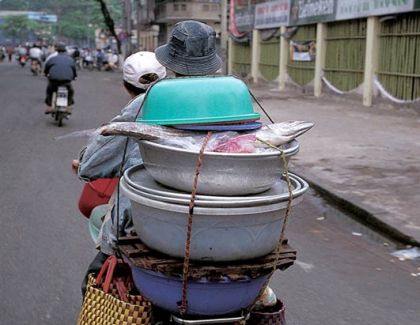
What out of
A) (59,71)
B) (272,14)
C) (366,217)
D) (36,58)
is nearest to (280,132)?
(366,217)

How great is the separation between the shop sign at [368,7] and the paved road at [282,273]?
9301 mm

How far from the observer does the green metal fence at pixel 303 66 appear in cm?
2183

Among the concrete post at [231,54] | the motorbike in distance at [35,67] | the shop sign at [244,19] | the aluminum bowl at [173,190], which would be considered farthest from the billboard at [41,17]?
the aluminum bowl at [173,190]

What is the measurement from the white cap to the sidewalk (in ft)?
11.5

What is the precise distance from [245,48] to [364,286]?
1071 inches

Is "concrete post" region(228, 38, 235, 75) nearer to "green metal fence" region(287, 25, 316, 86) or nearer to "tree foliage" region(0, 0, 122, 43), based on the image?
"green metal fence" region(287, 25, 316, 86)

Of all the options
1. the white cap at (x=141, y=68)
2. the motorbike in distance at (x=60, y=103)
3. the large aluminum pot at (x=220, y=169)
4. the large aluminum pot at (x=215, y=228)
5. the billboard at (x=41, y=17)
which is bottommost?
the motorbike in distance at (x=60, y=103)

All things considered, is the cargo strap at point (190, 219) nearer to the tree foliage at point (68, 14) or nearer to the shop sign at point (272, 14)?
the shop sign at point (272, 14)

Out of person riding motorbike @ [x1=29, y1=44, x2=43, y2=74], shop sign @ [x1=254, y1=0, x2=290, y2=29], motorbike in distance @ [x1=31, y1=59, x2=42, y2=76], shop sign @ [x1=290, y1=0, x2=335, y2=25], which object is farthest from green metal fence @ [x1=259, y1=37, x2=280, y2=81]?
motorbike in distance @ [x1=31, y1=59, x2=42, y2=76]

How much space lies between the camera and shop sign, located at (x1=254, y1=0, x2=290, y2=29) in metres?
24.4

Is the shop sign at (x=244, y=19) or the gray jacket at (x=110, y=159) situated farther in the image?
the shop sign at (x=244, y=19)

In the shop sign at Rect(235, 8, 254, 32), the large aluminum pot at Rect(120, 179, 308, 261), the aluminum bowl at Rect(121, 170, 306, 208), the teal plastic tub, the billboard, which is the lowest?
the large aluminum pot at Rect(120, 179, 308, 261)

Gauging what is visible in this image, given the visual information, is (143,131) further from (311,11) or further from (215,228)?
(311,11)

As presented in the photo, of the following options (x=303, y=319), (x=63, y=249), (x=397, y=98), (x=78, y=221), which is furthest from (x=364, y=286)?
(x=397, y=98)
